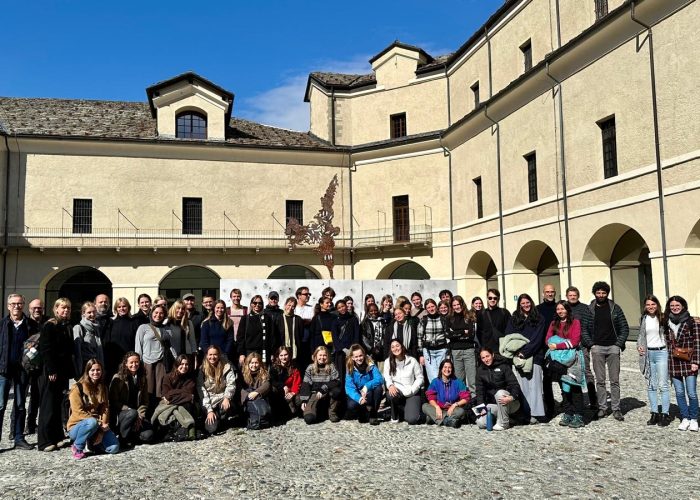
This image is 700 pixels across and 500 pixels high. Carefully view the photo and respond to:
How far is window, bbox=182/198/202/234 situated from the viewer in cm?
2611

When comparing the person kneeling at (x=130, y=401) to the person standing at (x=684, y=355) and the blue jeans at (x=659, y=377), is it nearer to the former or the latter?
the blue jeans at (x=659, y=377)

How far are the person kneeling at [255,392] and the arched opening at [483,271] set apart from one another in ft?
54.0

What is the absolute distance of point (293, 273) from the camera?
88.8 feet

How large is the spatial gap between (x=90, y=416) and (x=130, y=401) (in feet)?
2.37

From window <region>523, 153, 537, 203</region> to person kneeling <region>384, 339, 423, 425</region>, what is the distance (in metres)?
12.7

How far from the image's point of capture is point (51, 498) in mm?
5465

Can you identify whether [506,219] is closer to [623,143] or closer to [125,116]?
[623,143]

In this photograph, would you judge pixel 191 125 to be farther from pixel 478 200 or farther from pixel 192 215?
pixel 478 200

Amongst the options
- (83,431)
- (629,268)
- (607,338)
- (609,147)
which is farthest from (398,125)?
(83,431)

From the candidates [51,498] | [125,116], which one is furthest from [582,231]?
[125,116]

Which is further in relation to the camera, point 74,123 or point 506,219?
point 74,123

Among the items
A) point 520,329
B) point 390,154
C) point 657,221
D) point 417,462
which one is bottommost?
point 417,462

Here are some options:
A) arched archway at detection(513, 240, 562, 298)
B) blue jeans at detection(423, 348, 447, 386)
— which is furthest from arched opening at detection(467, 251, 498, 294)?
blue jeans at detection(423, 348, 447, 386)

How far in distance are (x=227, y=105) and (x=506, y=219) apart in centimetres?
1385
